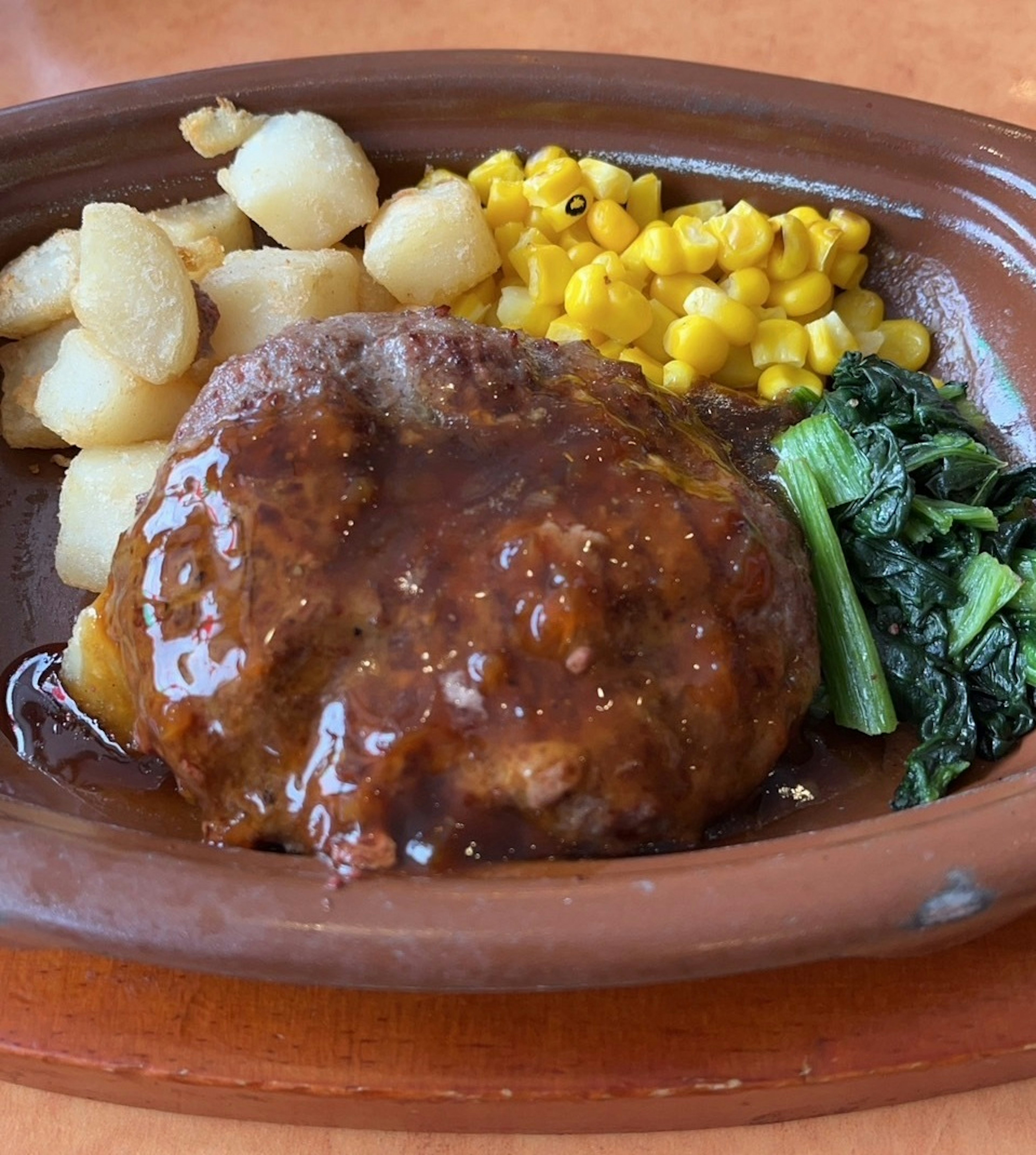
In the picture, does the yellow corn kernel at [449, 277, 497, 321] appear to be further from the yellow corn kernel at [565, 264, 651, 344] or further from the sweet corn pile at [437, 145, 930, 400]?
the yellow corn kernel at [565, 264, 651, 344]

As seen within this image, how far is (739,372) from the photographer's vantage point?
9.56 feet

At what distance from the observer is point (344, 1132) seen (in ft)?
6.17

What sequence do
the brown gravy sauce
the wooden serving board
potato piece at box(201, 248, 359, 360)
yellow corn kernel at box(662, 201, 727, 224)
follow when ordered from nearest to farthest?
the wooden serving board, the brown gravy sauce, potato piece at box(201, 248, 359, 360), yellow corn kernel at box(662, 201, 727, 224)

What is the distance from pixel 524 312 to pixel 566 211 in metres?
0.30

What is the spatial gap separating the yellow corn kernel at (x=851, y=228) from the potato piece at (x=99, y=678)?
6.98ft

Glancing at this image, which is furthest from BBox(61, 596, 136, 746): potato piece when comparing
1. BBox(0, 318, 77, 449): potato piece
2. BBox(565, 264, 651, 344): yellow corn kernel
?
BBox(565, 264, 651, 344): yellow corn kernel

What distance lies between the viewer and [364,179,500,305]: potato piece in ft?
9.00

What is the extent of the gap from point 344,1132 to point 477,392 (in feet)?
4.48

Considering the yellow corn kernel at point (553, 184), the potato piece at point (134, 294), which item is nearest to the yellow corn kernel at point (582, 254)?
the yellow corn kernel at point (553, 184)

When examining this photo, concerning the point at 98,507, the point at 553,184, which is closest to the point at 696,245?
the point at 553,184

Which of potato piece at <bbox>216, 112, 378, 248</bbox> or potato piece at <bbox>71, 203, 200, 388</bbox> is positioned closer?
potato piece at <bbox>71, 203, 200, 388</bbox>

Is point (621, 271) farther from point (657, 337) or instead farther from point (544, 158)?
point (544, 158)

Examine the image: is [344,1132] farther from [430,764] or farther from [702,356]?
[702,356]

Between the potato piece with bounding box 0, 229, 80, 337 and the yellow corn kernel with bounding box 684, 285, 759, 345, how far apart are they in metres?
1.59
